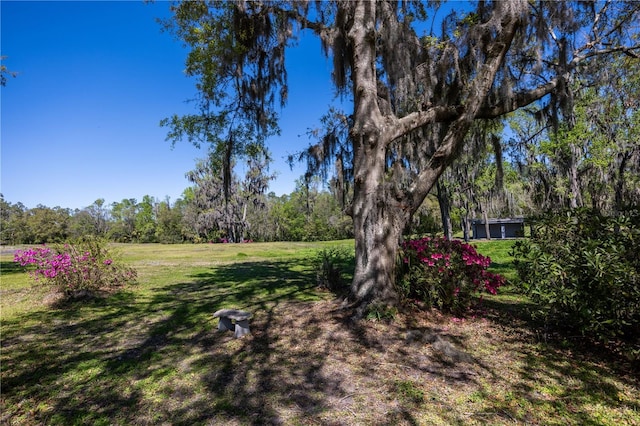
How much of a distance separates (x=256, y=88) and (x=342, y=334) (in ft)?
21.5

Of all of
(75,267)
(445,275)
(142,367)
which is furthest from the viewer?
(75,267)

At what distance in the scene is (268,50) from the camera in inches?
317

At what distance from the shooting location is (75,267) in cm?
753

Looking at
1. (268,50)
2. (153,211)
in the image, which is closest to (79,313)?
(268,50)

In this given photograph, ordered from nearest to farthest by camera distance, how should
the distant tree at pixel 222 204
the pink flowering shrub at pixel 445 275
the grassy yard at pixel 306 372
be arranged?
the grassy yard at pixel 306 372 < the pink flowering shrub at pixel 445 275 < the distant tree at pixel 222 204

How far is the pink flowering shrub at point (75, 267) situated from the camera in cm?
735

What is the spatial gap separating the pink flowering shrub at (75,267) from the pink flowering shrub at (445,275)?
733 centimetres

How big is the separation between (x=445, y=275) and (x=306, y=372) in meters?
2.84

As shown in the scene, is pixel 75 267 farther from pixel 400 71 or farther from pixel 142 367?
pixel 400 71

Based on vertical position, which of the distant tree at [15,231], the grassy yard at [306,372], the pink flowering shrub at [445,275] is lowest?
the grassy yard at [306,372]

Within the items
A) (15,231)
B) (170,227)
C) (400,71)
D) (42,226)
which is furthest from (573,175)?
(15,231)

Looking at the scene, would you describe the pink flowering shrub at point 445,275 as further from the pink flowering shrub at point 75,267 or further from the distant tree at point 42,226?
the distant tree at point 42,226

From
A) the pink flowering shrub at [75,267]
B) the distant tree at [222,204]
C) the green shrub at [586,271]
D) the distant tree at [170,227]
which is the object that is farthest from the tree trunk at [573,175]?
the distant tree at [170,227]

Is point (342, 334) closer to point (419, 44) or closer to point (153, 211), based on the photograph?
point (419, 44)
